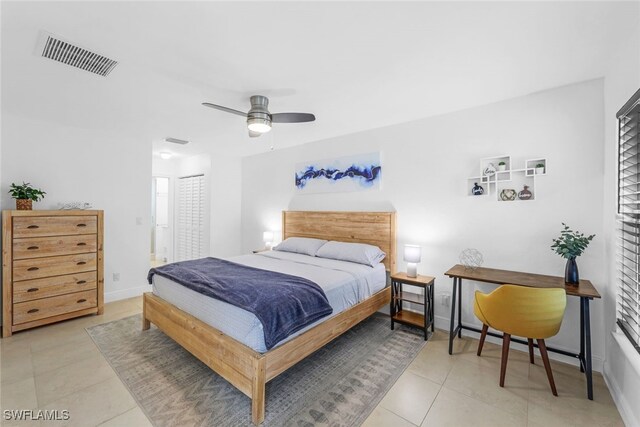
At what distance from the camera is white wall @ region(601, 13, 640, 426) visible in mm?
1741

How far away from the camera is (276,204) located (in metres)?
5.16

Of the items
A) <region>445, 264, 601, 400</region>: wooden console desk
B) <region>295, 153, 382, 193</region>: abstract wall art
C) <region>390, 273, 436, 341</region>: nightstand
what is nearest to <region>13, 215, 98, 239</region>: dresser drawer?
<region>295, 153, 382, 193</region>: abstract wall art

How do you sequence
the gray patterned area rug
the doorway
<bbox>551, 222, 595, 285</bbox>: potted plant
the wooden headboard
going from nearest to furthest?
the gray patterned area rug → <bbox>551, 222, 595, 285</bbox>: potted plant → the wooden headboard → the doorway

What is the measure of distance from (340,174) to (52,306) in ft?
13.2

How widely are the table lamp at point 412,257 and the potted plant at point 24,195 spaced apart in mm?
4465

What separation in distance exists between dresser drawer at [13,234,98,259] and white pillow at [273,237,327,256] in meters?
2.49

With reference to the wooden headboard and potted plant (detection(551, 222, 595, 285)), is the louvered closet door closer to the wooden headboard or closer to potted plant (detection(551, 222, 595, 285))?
the wooden headboard

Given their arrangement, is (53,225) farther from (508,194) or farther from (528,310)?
(508,194)

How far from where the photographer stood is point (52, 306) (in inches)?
126

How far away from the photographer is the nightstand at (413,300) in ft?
9.68

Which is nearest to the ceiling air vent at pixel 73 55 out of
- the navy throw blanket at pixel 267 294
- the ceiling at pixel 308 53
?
the ceiling at pixel 308 53

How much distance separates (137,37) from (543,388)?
399 cm

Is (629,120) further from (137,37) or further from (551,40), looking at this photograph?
(137,37)

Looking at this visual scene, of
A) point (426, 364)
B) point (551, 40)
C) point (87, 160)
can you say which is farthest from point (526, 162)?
point (87, 160)
